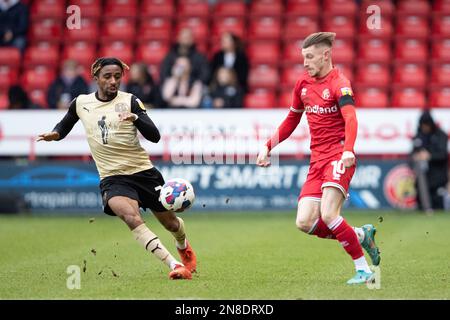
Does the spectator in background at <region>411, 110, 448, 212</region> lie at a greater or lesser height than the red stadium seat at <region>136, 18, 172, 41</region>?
lesser

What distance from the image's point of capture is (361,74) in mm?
22828

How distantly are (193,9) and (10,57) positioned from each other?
4.35 m

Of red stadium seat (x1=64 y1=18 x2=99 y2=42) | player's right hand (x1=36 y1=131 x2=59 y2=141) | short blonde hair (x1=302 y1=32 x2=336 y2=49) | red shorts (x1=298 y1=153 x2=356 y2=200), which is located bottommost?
red shorts (x1=298 y1=153 x2=356 y2=200)

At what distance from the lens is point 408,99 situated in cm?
2195

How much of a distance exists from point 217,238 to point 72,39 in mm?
10144

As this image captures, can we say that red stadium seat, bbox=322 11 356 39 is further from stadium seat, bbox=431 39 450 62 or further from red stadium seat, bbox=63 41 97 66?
red stadium seat, bbox=63 41 97 66

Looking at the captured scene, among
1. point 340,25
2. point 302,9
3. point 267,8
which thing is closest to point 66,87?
point 267,8

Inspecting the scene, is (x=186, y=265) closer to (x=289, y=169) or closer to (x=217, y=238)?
(x=217, y=238)

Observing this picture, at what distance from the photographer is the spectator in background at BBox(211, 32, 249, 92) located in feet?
68.6

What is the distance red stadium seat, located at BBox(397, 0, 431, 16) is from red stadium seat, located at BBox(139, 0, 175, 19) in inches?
209

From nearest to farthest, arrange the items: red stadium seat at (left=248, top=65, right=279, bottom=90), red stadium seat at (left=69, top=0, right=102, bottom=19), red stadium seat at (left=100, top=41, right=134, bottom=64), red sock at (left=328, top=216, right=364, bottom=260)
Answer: red sock at (left=328, top=216, right=364, bottom=260) < red stadium seat at (left=248, top=65, right=279, bottom=90) < red stadium seat at (left=100, top=41, right=134, bottom=64) < red stadium seat at (left=69, top=0, right=102, bottom=19)

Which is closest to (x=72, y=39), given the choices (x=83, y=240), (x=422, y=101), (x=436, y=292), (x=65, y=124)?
(x=422, y=101)

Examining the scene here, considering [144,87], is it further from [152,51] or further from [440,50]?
[440,50]

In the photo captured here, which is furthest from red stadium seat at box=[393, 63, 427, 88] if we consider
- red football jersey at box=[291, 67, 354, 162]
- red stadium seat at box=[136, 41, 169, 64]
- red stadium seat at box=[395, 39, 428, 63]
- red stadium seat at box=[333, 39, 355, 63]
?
red football jersey at box=[291, 67, 354, 162]
